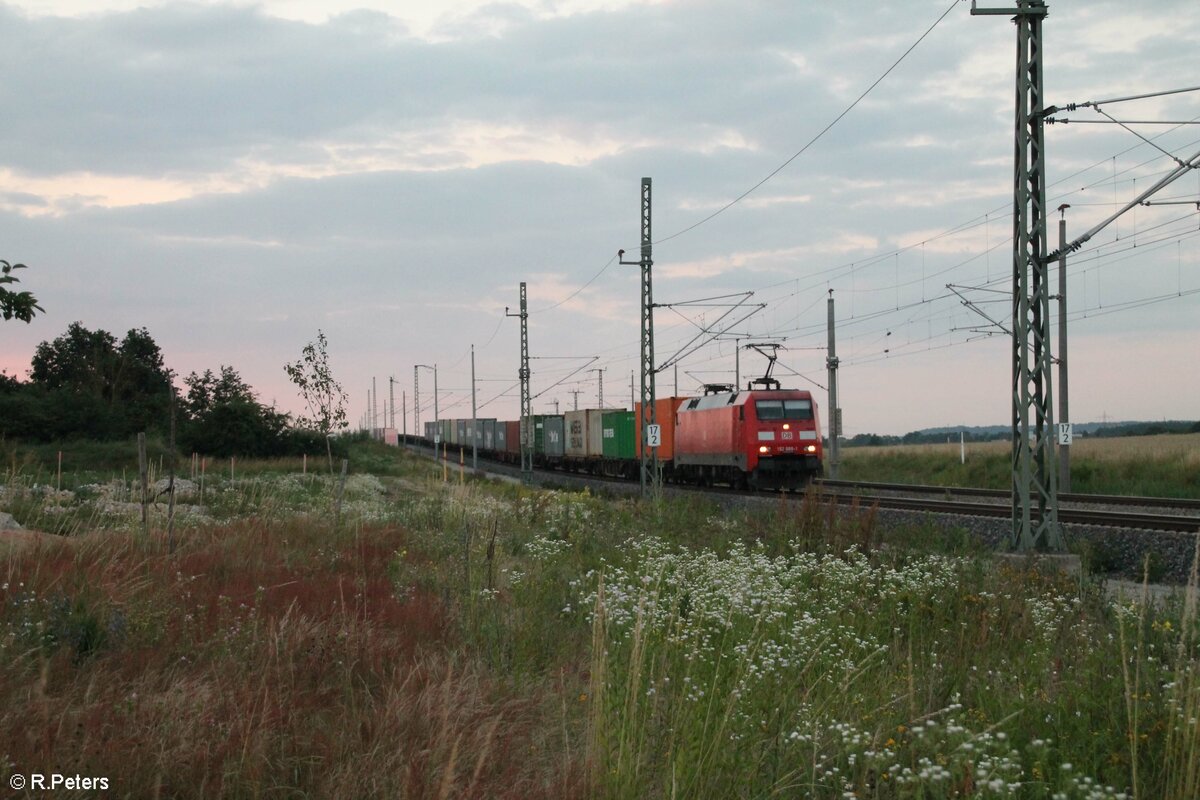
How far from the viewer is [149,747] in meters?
4.60

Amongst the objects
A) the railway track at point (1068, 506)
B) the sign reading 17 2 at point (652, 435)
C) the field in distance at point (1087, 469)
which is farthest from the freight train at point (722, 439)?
the field in distance at point (1087, 469)

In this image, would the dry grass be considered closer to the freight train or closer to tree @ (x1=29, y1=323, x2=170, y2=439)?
the freight train

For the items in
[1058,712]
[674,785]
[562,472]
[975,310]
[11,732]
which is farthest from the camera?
[562,472]

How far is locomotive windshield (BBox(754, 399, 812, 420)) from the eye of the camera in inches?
1241

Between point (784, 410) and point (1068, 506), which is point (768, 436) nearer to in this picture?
point (784, 410)

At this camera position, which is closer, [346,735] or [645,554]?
[346,735]

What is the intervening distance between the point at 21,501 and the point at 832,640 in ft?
47.1

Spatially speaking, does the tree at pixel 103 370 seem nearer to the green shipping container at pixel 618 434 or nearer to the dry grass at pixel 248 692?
the green shipping container at pixel 618 434

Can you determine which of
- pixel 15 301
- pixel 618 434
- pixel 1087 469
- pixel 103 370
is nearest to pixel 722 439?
pixel 1087 469

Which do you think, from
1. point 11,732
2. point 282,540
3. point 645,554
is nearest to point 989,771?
point 11,732

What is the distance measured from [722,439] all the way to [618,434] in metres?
13.3

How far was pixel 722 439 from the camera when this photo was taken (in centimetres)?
3350

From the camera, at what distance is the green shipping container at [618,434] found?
146 ft

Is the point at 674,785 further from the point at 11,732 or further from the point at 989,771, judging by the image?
the point at 11,732
